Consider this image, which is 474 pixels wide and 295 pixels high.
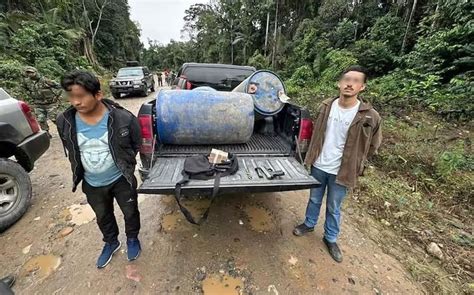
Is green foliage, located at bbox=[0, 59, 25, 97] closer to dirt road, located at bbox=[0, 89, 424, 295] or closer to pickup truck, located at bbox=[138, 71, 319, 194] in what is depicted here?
dirt road, located at bbox=[0, 89, 424, 295]

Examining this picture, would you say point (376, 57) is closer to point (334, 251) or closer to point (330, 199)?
point (330, 199)

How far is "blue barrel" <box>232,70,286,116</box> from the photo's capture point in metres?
3.10

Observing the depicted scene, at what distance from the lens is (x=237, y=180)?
2.11 m

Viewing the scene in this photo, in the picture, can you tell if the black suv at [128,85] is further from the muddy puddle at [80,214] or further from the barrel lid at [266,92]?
the barrel lid at [266,92]

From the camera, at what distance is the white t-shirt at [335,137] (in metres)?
2.16

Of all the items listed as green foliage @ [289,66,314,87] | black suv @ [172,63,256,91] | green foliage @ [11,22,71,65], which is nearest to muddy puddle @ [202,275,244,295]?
black suv @ [172,63,256,91]

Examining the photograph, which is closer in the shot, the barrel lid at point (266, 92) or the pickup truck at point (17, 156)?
the pickup truck at point (17, 156)

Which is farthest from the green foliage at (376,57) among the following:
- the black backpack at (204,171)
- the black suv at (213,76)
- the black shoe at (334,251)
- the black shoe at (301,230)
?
the black backpack at (204,171)

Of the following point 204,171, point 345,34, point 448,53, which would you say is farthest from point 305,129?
point 345,34

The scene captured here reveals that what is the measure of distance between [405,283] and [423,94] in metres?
6.70

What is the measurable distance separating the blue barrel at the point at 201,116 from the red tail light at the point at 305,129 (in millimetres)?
584

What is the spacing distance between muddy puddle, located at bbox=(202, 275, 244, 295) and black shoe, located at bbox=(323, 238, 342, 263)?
37.9 inches

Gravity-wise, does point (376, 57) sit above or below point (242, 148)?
above

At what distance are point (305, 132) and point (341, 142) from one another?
0.58 meters
